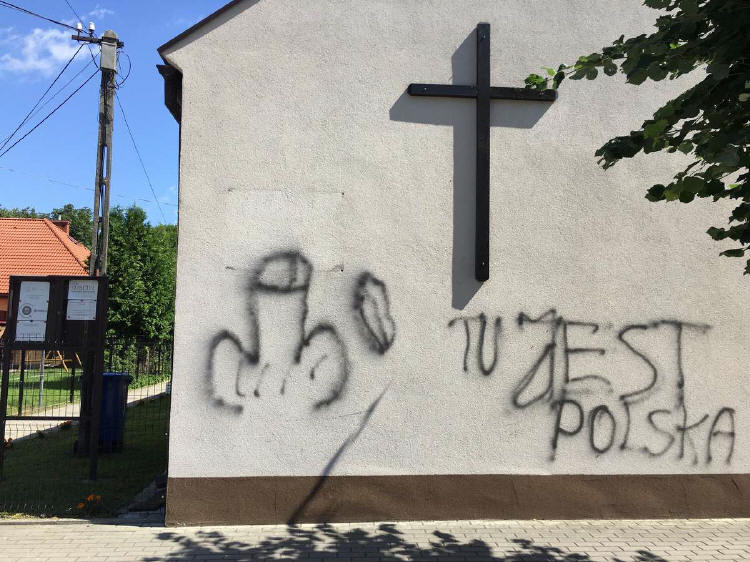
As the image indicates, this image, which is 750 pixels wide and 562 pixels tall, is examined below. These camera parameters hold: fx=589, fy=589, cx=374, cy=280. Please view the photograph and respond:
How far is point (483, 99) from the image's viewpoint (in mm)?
5289

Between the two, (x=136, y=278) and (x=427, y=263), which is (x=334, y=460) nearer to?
(x=427, y=263)

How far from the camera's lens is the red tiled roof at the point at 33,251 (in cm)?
2600

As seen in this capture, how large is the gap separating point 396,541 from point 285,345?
1.82 meters

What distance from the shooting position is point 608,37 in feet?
17.9

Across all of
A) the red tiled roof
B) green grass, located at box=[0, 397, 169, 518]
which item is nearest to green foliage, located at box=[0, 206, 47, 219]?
the red tiled roof

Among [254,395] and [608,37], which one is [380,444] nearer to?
[254,395]

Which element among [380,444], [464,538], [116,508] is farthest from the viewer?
[116,508]

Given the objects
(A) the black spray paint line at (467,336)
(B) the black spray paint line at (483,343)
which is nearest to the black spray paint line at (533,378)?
(B) the black spray paint line at (483,343)

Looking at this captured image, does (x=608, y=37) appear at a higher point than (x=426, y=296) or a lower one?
higher

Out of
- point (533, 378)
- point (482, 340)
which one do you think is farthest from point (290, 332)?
point (533, 378)

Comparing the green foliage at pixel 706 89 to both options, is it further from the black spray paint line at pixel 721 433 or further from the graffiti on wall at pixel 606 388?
the black spray paint line at pixel 721 433

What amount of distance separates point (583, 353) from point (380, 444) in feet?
6.47

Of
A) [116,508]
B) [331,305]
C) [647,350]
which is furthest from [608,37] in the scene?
[116,508]

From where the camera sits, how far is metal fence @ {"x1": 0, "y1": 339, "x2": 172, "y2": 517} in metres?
5.52
